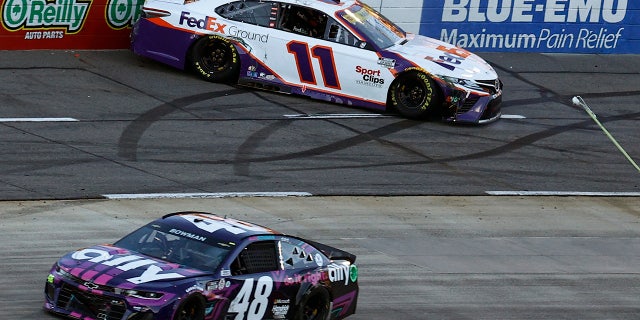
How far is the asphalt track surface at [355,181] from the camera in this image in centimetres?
1420

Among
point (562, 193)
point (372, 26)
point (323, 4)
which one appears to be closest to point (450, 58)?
point (372, 26)

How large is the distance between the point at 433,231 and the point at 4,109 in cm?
734

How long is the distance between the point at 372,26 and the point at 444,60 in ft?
4.67

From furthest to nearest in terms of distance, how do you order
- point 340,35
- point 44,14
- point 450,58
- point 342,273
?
1. point 44,14
2. point 450,58
3. point 340,35
4. point 342,273

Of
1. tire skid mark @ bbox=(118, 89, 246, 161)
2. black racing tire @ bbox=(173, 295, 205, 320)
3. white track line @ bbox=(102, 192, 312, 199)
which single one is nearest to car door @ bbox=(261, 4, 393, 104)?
tire skid mark @ bbox=(118, 89, 246, 161)

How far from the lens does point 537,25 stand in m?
27.1

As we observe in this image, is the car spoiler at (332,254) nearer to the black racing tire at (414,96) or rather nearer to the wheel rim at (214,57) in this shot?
the black racing tire at (414,96)

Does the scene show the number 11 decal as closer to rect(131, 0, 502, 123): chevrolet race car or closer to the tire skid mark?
rect(131, 0, 502, 123): chevrolet race car

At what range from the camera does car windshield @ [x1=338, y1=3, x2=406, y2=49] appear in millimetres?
21484

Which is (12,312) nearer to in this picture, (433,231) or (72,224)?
(72,224)

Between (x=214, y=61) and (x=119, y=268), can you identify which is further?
(x=214, y=61)

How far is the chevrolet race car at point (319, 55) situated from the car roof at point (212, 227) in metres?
9.58

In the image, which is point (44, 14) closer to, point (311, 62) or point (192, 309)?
point (311, 62)

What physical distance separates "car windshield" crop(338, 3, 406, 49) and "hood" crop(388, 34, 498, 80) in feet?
0.66
